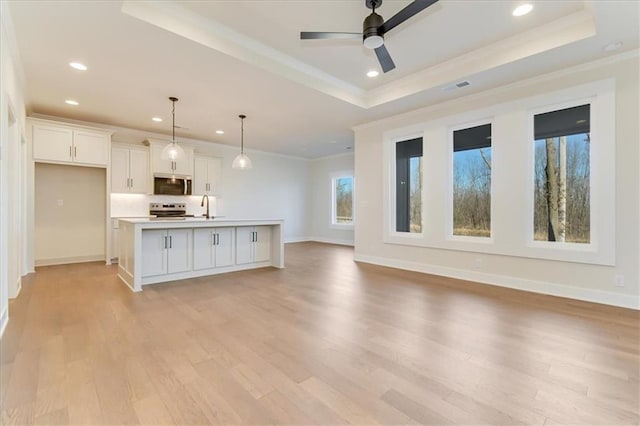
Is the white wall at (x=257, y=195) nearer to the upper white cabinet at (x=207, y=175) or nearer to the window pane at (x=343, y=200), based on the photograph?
the upper white cabinet at (x=207, y=175)

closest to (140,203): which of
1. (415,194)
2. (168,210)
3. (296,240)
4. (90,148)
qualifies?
(168,210)

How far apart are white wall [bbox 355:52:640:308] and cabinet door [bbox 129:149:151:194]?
5189 mm

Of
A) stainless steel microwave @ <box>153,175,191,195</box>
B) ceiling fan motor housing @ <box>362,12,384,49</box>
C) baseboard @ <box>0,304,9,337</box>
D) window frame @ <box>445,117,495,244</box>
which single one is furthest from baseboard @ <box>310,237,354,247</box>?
baseboard @ <box>0,304,9,337</box>

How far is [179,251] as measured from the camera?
4.48 meters

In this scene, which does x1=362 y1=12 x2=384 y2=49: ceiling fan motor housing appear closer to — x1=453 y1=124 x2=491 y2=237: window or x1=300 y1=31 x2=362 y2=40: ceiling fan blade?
x1=300 y1=31 x2=362 y2=40: ceiling fan blade

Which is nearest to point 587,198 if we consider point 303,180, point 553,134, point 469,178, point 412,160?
point 553,134

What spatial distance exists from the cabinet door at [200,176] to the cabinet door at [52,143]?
238 centimetres

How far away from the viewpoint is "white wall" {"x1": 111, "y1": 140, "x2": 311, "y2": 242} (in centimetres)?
663

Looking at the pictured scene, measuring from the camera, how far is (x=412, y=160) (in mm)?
5562

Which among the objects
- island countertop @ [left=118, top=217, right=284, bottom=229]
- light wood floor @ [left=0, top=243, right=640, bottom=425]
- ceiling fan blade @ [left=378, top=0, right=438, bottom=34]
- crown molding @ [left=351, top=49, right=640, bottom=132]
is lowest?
light wood floor @ [left=0, top=243, right=640, bottom=425]

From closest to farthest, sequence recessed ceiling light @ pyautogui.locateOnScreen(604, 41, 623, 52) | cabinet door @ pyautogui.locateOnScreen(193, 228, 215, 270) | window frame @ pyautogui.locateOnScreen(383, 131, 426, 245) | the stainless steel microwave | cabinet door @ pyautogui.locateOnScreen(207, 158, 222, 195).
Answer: recessed ceiling light @ pyautogui.locateOnScreen(604, 41, 623, 52)
cabinet door @ pyautogui.locateOnScreen(193, 228, 215, 270)
window frame @ pyautogui.locateOnScreen(383, 131, 426, 245)
the stainless steel microwave
cabinet door @ pyautogui.locateOnScreen(207, 158, 222, 195)

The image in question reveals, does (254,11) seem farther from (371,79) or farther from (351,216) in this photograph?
(351,216)

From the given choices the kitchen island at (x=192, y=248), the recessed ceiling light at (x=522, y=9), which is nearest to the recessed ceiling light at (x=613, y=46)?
the recessed ceiling light at (x=522, y=9)

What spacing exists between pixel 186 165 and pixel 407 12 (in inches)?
238
